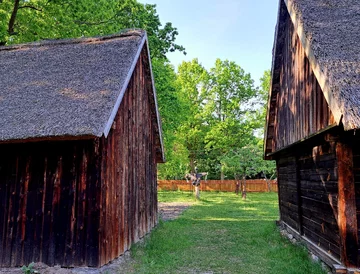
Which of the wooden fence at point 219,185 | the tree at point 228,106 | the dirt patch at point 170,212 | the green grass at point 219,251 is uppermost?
the tree at point 228,106

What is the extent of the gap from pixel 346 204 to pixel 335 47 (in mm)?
2782

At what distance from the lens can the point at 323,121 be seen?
5715 mm

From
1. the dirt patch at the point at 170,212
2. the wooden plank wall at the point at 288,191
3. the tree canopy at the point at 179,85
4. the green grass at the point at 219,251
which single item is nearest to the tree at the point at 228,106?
the tree canopy at the point at 179,85

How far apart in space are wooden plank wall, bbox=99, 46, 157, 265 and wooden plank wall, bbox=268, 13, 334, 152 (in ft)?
13.9

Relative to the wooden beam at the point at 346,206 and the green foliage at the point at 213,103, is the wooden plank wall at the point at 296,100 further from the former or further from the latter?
the green foliage at the point at 213,103

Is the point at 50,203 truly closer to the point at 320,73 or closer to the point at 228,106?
the point at 320,73

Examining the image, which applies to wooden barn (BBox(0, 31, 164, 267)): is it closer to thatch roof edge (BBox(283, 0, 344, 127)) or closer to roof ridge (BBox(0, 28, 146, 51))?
roof ridge (BBox(0, 28, 146, 51))

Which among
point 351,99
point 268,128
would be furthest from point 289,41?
point 351,99

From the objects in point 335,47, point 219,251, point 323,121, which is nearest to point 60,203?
point 219,251

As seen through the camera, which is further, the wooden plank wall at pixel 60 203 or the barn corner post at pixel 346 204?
the wooden plank wall at pixel 60 203

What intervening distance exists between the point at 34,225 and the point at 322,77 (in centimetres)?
625

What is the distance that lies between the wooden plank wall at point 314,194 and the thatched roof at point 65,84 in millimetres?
4292

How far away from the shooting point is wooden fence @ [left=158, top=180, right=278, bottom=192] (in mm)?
33562

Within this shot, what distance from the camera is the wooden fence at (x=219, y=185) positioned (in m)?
33.6
